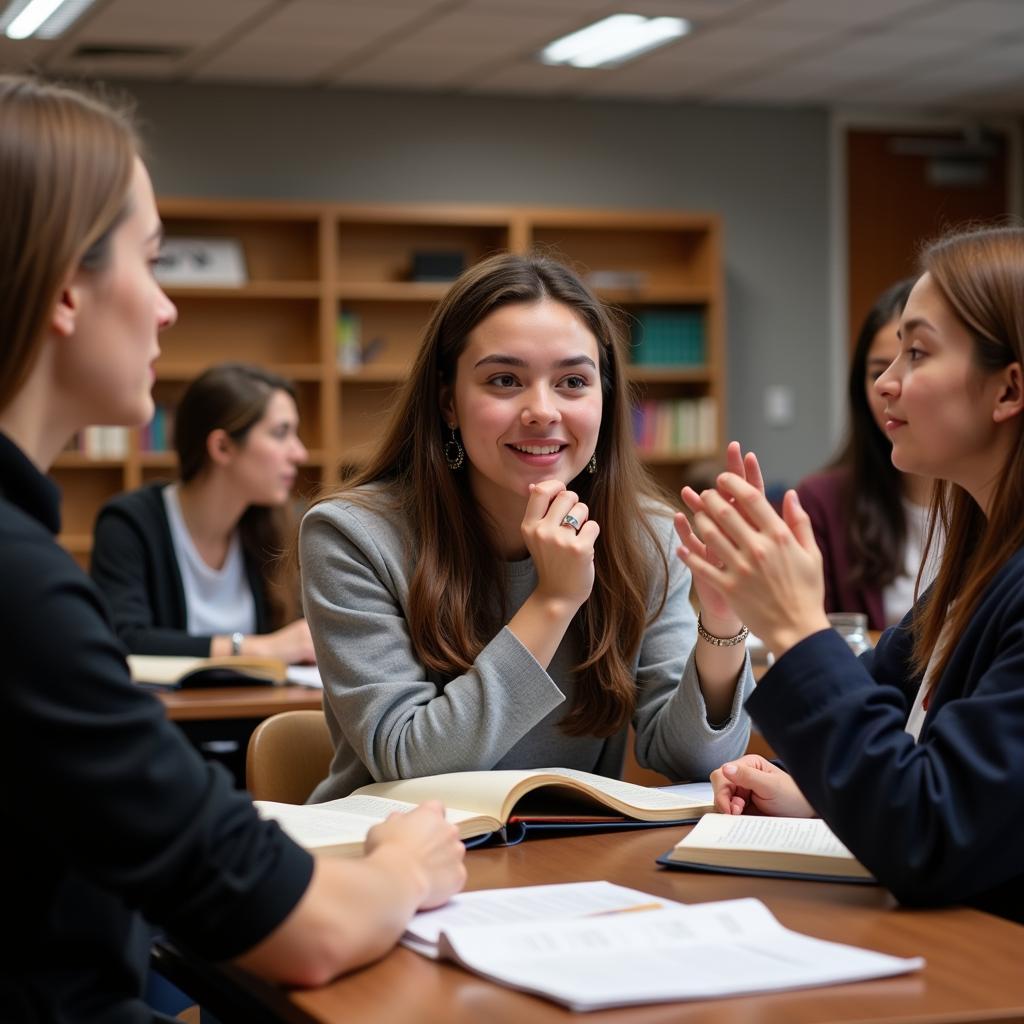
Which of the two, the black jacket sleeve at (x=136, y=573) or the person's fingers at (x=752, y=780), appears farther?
the black jacket sleeve at (x=136, y=573)

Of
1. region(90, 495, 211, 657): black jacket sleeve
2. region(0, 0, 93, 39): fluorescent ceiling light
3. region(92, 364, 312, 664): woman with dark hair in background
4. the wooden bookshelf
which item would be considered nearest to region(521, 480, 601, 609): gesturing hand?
region(92, 364, 312, 664): woman with dark hair in background

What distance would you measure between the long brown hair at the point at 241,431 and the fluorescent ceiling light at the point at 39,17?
224 centimetres

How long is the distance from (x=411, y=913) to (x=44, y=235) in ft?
2.02

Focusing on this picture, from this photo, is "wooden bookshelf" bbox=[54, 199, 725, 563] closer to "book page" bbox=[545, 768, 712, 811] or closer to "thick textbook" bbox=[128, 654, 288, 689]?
"thick textbook" bbox=[128, 654, 288, 689]

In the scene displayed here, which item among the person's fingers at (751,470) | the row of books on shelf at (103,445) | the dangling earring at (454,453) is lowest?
the person's fingers at (751,470)

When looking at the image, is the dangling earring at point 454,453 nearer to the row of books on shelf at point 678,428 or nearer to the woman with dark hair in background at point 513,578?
the woman with dark hair in background at point 513,578

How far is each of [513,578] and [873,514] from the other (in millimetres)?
1708

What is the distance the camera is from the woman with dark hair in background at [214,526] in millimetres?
4000

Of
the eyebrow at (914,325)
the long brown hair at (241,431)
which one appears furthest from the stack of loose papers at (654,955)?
the long brown hair at (241,431)

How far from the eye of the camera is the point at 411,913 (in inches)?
49.6

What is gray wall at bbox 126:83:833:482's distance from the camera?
7.27 metres

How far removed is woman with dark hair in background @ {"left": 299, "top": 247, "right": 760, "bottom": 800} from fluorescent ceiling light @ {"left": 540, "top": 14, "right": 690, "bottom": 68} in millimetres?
4452

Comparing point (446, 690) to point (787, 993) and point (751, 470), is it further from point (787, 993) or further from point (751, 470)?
point (787, 993)

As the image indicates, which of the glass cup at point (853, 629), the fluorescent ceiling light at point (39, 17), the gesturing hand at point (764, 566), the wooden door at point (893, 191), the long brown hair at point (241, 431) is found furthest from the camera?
the wooden door at point (893, 191)
